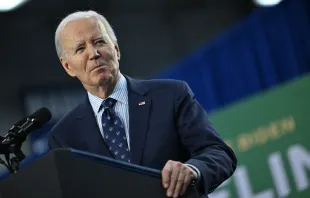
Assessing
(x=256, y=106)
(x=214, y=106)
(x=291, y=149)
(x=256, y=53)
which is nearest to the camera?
(x=291, y=149)

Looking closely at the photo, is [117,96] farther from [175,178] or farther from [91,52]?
[175,178]

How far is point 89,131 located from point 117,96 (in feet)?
0.45

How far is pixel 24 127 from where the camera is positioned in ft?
5.94

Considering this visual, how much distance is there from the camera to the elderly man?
188 centimetres

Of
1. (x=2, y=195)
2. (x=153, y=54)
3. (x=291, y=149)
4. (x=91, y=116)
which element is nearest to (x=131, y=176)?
(x=2, y=195)

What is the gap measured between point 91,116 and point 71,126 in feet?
0.20

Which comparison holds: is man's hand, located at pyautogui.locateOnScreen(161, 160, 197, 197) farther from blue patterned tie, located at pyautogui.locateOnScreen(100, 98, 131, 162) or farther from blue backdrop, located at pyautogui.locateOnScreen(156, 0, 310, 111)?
blue backdrop, located at pyautogui.locateOnScreen(156, 0, 310, 111)

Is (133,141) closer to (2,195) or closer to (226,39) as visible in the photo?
(2,195)

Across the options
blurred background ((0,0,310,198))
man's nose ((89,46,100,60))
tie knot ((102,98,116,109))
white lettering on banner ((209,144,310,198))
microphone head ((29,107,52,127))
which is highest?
man's nose ((89,46,100,60))

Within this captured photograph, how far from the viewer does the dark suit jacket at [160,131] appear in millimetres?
1875

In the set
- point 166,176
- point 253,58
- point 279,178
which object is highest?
point 253,58

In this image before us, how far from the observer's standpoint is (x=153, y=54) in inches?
373

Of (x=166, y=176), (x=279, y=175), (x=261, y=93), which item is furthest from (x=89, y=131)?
(x=261, y=93)

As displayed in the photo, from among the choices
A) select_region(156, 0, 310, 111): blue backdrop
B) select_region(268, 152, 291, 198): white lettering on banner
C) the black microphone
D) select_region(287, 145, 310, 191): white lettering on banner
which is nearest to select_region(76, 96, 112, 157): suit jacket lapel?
the black microphone
